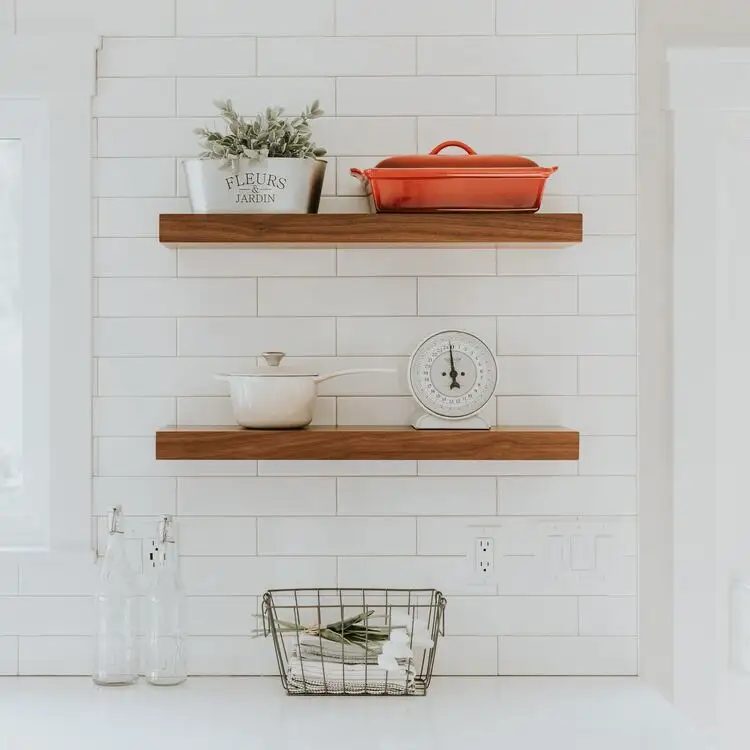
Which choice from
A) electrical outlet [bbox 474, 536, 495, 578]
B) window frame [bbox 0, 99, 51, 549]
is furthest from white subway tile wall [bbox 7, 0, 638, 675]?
window frame [bbox 0, 99, 51, 549]

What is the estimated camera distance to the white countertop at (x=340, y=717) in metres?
1.47

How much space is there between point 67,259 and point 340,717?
103 centimetres

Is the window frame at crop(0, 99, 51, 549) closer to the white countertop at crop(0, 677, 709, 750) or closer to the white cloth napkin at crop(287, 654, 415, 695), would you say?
the white countertop at crop(0, 677, 709, 750)

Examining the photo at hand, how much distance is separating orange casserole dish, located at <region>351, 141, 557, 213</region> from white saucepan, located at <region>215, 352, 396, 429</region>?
321 millimetres

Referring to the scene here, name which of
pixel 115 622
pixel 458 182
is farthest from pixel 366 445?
pixel 115 622

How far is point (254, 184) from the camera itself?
64.4 inches

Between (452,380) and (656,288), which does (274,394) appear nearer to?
(452,380)

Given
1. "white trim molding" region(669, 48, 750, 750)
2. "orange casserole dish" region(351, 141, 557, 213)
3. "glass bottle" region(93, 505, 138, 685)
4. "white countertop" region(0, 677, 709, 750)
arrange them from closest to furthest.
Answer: "white countertop" region(0, 677, 709, 750) < "orange casserole dish" region(351, 141, 557, 213) < "glass bottle" region(93, 505, 138, 685) < "white trim molding" region(669, 48, 750, 750)

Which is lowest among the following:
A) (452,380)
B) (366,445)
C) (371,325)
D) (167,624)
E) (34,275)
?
(167,624)

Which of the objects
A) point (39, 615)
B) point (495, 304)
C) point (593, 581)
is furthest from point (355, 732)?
point (495, 304)

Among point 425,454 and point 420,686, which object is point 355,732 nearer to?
point 420,686

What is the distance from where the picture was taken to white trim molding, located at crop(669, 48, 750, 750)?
1822mm

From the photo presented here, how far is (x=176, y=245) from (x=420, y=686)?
960mm

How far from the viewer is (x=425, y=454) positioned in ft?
5.35
